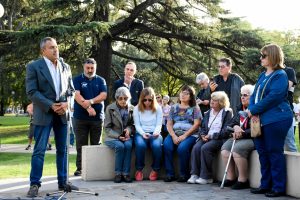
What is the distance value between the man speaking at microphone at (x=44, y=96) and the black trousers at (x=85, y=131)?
1.73 metres

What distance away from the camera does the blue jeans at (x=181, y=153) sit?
24.1ft

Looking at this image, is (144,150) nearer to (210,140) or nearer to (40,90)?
(210,140)

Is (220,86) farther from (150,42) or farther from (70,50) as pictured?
(150,42)

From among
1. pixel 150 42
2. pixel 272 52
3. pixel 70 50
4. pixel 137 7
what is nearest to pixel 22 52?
pixel 70 50

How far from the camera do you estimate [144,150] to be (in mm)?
7453

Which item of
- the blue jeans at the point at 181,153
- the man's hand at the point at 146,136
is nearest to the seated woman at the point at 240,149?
the blue jeans at the point at 181,153

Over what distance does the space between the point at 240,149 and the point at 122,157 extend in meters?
1.89

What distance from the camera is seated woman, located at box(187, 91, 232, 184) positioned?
7.14m

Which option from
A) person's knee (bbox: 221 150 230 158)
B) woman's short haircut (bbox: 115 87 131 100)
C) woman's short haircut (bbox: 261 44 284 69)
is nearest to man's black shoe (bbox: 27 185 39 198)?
woman's short haircut (bbox: 115 87 131 100)

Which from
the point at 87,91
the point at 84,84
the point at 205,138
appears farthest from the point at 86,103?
the point at 205,138

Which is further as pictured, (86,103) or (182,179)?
(86,103)

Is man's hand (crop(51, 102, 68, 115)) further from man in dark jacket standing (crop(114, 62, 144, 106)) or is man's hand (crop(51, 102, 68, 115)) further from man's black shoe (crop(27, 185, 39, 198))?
man in dark jacket standing (crop(114, 62, 144, 106))

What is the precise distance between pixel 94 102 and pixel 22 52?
890 centimetres

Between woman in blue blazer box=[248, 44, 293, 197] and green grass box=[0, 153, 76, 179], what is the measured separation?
13.3 feet
